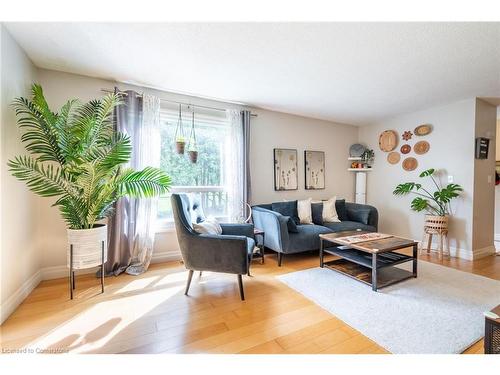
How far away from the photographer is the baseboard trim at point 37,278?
1.75 m

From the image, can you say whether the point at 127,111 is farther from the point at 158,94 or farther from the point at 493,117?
the point at 493,117

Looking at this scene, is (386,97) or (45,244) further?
(386,97)

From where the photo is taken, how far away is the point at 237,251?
199 cm

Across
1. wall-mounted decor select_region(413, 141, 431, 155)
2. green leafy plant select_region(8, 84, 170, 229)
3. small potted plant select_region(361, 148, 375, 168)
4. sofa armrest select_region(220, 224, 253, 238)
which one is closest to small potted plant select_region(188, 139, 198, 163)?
green leafy plant select_region(8, 84, 170, 229)

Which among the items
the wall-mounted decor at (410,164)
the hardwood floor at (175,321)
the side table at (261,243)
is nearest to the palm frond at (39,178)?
the hardwood floor at (175,321)

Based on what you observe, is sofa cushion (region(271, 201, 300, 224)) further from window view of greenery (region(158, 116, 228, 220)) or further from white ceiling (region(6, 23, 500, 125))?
white ceiling (region(6, 23, 500, 125))

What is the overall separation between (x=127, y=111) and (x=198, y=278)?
2.13m

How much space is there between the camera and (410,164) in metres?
3.87

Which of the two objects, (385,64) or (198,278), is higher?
(385,64)

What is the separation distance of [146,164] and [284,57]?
1987 mm

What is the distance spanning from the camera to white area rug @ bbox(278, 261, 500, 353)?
147 centimetres

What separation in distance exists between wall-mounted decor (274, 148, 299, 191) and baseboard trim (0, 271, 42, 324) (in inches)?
125
